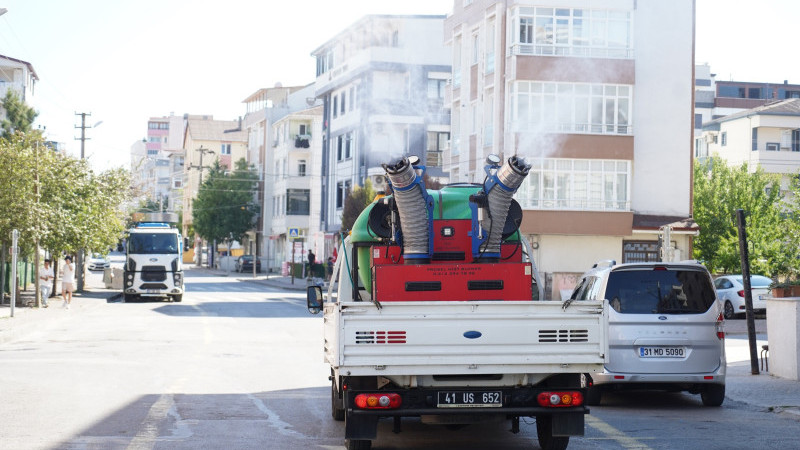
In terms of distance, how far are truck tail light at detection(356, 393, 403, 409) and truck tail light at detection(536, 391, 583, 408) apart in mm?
1176

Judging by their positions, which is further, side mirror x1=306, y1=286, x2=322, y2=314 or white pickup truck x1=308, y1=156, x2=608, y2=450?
side mirror x1=306, y1=286, x2=322, y2=314

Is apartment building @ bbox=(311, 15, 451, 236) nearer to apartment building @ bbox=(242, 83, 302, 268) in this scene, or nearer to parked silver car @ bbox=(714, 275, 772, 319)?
parked silver car @ bbox=(714, 275, 772, 319)

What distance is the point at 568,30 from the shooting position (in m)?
41.7

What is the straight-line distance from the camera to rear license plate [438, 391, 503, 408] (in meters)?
9.02

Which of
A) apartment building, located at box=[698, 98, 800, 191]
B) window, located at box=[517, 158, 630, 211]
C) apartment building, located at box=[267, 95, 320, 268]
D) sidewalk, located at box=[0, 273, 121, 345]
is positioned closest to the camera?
sidewalk, located at box=[0, 273, 121, 345]

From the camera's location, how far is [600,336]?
9023 millimetres

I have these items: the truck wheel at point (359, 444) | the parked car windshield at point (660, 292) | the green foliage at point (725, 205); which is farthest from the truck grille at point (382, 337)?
the green foliage at point (725, 205)

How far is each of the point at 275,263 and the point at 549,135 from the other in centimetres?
5120

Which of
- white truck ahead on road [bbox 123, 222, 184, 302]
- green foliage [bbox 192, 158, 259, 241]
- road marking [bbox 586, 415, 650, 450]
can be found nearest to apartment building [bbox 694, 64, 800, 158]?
green foliage [bbox 192, 158, 259, 241]

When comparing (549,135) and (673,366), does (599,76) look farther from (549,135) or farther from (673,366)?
(673,366)

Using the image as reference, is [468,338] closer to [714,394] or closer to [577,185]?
[714,394]

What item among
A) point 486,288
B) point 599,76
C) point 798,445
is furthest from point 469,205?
point 599,76

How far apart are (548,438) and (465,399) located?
108 cm

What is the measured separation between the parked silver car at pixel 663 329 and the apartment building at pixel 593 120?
2670 cm
